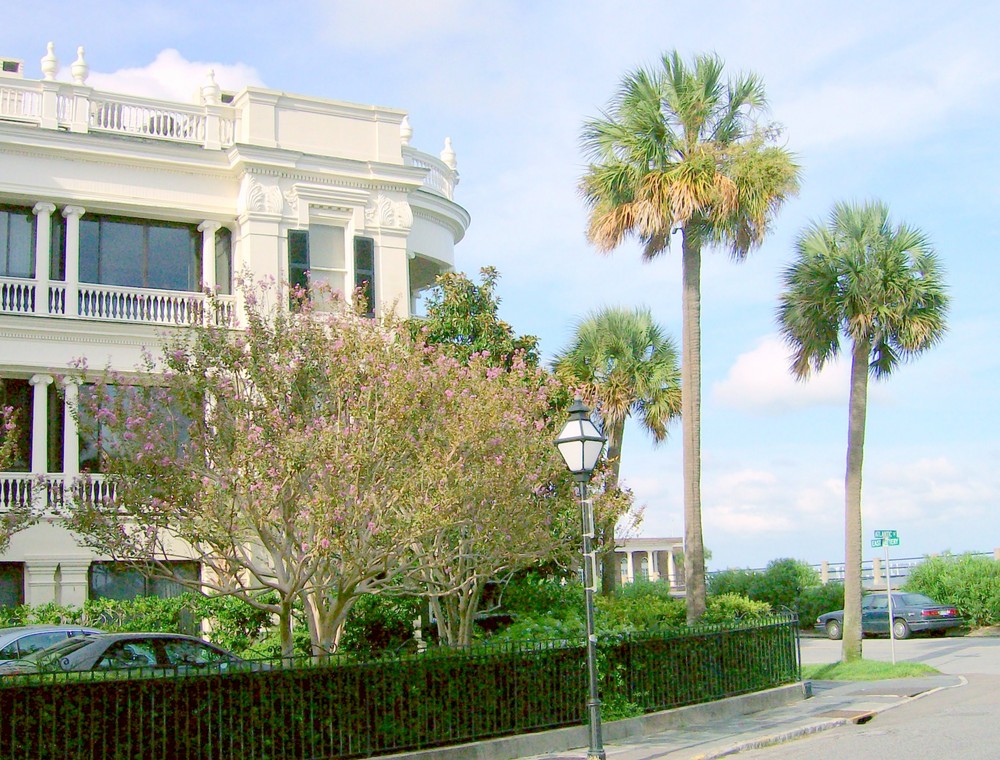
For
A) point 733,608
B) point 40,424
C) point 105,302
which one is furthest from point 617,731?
point 105,302

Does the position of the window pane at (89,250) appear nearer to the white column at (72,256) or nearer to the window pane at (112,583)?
the white column at (72,256)

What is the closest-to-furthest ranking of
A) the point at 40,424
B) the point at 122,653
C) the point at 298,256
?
the point at 122,653 < the point at 40,424 < the point at 298,256

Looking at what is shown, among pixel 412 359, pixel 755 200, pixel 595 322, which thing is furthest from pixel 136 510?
pixel 595 322

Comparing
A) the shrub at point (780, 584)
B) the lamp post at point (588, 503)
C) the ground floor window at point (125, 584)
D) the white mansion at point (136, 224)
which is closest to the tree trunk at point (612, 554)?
the white mansion at point (136, 224)

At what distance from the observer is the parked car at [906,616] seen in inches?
1294

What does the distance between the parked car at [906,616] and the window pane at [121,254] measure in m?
22.0

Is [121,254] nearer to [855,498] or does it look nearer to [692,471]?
[692,471]

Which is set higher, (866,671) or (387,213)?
(387,213)

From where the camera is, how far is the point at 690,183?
20250 mm

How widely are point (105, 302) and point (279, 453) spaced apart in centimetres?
1083

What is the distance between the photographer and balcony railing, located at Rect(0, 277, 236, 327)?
2027 cm

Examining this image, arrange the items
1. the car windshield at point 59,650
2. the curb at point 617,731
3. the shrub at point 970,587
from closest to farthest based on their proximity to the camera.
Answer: the curb at point 617,731, the car windshield at point 59,650, the shrub at point 970,587

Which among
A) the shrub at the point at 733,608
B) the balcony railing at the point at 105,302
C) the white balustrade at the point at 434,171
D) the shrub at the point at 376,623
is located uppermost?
the white balustrade at the point at 434,171

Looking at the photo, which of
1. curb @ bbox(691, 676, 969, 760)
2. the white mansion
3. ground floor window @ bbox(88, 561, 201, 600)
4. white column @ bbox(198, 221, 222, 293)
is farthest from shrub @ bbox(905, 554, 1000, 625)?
white column @ bbox(198, 221, 222, 293)
